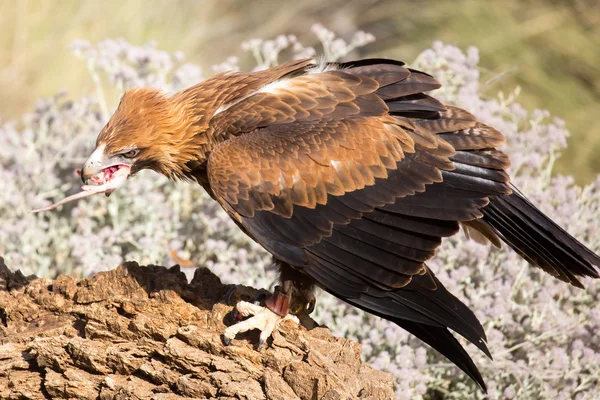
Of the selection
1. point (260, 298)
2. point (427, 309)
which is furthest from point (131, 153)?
point (427, 309)

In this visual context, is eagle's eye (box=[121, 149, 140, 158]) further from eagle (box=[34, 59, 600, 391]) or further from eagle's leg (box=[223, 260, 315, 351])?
eagle's leg (box=[223, 260, 315, 351])

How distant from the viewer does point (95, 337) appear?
13.2 feet

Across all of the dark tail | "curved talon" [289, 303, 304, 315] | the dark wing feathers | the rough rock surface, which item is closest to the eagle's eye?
the dark wing feathers

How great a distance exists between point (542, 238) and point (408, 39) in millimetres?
5371

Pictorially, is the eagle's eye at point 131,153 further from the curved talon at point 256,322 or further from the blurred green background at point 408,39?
the blurred green background at point 408,39

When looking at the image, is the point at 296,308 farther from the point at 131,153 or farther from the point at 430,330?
the point at 131,153

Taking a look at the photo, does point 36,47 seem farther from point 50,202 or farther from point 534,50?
point 534,50

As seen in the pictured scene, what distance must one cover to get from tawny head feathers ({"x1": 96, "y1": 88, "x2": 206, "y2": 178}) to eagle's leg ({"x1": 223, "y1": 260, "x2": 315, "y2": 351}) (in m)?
0.71

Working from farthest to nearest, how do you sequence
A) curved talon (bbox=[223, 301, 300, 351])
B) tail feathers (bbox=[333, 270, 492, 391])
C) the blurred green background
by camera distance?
the blurred green background → tail feathers (bbox=[333, 270, 492, 391]) → curved talon (bbox=[223, 301, 300, 351])

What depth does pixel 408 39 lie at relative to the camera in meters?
9.37

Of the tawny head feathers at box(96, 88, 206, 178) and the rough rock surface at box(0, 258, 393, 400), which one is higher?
the tawny head feathers at box(96, 88, 206, 178)

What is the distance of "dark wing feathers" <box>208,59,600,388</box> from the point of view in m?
3.97

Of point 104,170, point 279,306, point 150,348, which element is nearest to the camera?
point 150,348

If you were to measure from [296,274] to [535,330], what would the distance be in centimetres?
168
